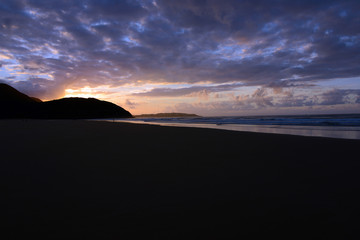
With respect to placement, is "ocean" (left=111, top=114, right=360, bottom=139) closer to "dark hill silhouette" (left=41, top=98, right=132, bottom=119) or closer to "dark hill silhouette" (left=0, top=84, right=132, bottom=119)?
"dark hill silhouette" (left=0, top=84, right=132, bottom=119)

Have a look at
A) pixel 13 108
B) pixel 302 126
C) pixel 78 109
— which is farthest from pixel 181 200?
pixel 78 109

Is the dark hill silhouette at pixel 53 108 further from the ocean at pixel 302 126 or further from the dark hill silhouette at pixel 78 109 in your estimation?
the ocean at pixel 302 126

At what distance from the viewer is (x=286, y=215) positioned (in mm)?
2348

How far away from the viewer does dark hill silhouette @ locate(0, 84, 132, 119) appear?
106062 mm

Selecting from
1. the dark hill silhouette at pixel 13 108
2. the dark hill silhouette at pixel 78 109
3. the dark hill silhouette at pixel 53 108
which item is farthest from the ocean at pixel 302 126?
the dark hill silhouette at pixel 13 108

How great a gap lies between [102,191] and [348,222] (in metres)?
3.18

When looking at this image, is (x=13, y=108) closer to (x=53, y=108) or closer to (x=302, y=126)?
(x=53, y=108)

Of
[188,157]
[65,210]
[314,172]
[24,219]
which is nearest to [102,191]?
[65,210]

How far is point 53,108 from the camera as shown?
12025 cm

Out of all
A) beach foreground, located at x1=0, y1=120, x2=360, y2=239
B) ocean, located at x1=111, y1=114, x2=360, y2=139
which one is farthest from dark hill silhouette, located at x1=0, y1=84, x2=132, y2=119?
beach foreground, located at x1=0, y1=120, x2=360, y2=239

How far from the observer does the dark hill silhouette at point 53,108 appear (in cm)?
10606

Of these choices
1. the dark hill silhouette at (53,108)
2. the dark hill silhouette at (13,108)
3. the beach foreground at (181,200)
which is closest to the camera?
the beach foreground at (181,200)

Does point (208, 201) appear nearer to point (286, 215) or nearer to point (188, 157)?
point (286, 215)

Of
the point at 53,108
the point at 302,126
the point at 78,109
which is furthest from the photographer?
the point at 78,109
